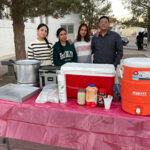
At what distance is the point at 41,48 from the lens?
8.66 ft

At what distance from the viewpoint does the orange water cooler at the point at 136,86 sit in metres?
1.43

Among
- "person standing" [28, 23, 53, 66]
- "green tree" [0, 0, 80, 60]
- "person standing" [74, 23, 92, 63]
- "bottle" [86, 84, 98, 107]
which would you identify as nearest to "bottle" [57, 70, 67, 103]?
"bottle" [86, 84, 98, 107]

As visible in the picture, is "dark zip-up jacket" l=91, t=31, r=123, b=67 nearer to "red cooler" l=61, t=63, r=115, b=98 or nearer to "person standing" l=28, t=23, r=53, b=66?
"person standing" l=28, t=23, r=53, b=66

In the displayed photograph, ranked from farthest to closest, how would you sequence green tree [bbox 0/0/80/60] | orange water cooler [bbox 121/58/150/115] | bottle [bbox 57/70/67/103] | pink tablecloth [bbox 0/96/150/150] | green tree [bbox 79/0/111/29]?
1. green tree [bbox 79/0/111/29]
2. green tree [bbox 0/0/80/60]
3. bottle [bbox 57/70/67/103]
4. pink tablecloth [bbox 0/96/150/150]
5. orange water cooler [bbox 121/58/150/115]

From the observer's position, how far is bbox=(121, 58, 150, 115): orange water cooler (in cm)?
143

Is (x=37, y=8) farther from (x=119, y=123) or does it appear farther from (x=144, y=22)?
(x=144, y=22)

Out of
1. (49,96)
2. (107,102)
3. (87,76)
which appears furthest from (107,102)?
(49,96)

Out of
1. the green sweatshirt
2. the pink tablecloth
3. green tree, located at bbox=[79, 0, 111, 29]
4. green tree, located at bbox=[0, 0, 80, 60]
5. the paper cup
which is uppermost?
green tree, located at bbox=[79, 0, 111, 29]

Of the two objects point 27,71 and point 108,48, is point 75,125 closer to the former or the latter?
point 27,71

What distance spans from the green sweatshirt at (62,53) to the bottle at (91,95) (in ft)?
3.59

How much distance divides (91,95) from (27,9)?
4807mm

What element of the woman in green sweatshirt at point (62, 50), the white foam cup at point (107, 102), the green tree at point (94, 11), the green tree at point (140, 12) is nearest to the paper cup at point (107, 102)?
the white foam cup at point (107, 102)

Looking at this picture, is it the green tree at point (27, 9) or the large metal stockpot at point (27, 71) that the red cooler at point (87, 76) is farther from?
the green tree at point (27, 9)

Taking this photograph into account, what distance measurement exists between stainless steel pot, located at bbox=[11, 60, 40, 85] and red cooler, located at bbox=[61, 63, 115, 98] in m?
0.49
